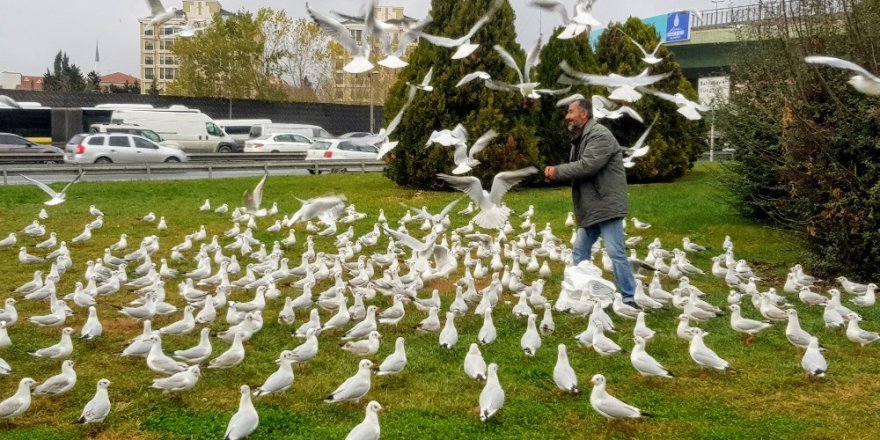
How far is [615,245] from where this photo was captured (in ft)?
28.6

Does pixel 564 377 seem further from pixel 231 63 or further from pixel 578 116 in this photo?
pixel 231 63

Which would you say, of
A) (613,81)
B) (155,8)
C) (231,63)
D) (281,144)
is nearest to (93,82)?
(231,63)

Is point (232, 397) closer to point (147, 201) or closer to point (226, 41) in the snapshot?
point (147, 201)

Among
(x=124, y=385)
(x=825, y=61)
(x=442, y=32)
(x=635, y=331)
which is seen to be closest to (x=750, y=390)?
(x=635, y=331)

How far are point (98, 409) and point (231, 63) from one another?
53293 mm

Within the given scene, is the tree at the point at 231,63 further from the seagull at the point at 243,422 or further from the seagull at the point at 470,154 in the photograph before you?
the seagull at the point at 243,422

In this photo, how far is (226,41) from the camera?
55750 mm

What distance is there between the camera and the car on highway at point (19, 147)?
104 ft

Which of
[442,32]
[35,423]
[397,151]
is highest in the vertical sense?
[442,32]

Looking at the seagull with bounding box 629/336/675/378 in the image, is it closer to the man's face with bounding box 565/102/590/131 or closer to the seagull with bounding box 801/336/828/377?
the seagull with bounding box 801/336/828/377

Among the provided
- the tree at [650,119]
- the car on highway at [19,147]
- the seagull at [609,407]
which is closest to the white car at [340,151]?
the car on highway at [19,147]

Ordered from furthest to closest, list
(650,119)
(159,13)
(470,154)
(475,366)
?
(650,119), (470,154), (159,13), (475,366)

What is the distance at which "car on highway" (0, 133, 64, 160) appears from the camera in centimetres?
3177

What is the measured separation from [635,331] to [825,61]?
265 cm
